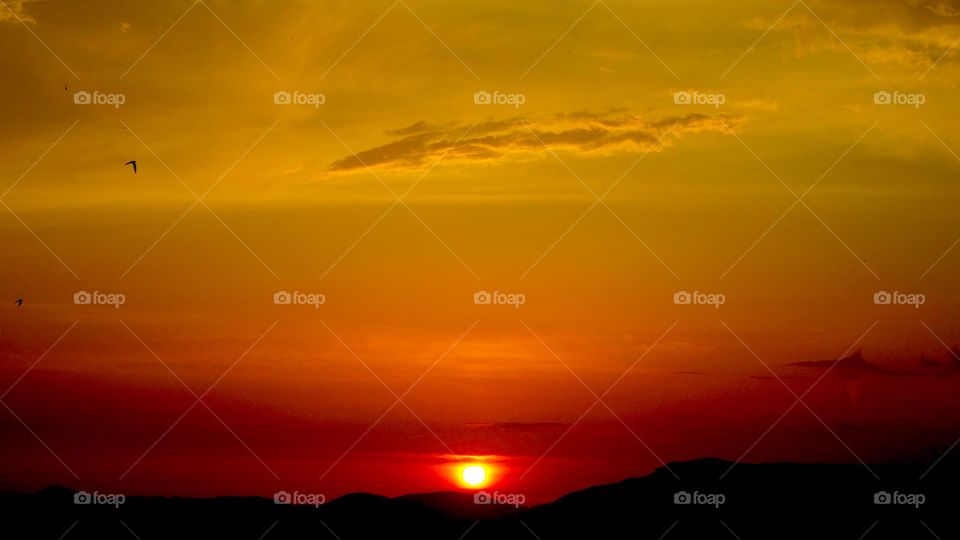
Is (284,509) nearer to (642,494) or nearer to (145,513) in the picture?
(145,513)

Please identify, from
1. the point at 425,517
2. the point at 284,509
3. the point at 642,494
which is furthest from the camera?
the point at 284,509

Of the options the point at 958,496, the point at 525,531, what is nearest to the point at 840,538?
the point at 958,496

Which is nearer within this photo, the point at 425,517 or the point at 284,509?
the point at 425,517

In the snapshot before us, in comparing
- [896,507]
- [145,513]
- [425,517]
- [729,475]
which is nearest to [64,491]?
[145,513]

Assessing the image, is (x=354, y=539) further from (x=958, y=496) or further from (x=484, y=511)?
(x=958, y=496)

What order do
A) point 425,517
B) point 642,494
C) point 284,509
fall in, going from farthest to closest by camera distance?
point 284,509
point 642,494
point 425,517

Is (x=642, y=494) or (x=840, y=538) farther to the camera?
(x=642, y=494)
